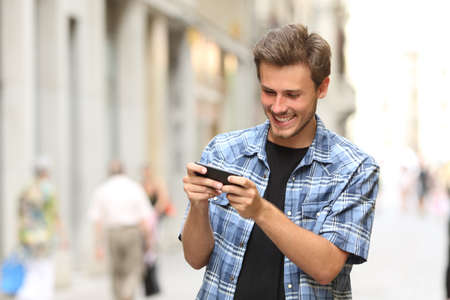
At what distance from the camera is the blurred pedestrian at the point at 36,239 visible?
943cm

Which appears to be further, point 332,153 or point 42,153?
point 42,153

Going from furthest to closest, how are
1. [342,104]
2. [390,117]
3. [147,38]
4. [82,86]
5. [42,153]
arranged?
[390,117]
[342,104]
[147,38]
[82,86]
[42,153]

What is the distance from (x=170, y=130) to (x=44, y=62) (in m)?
7.15

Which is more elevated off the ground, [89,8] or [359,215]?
[89,8]

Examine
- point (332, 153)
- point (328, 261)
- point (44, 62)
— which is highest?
point (44, 62)

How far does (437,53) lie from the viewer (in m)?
97.8

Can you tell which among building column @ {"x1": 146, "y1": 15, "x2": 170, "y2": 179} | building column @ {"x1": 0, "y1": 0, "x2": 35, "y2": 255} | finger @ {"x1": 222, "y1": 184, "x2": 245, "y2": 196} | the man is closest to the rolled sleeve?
finger @ {"x1": 222, "y1": 184, "x2": 245, "y2": 196}

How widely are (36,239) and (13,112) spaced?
3256 millimetres

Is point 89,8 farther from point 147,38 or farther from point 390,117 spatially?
point 390,117

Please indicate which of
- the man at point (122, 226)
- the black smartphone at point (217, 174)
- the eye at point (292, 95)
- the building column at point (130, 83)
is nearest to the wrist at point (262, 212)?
the black smartphone at point (217, 174)

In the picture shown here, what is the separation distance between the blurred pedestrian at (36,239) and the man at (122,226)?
0.60 meters

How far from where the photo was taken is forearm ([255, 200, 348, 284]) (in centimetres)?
250

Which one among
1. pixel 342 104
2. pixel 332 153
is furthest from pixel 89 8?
pixel 342 104

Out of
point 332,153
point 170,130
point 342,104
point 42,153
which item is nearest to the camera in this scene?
point 332,153
